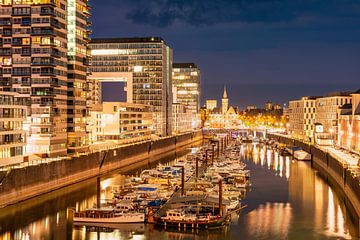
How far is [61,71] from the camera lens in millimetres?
113000

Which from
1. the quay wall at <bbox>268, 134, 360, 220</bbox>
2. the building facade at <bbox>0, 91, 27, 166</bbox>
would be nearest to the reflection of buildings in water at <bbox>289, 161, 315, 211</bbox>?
the quay wall at <bbox>268, 134, 360, 220</bbox>

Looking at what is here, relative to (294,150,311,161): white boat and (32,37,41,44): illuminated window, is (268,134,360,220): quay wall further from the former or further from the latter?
(32,37,41,44): illuminated window

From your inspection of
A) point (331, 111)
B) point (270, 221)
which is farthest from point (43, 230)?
point (331, 111)

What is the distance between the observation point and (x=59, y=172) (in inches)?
3713

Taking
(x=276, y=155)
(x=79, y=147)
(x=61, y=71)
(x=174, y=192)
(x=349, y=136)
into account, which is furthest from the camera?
(x=276, y=155)

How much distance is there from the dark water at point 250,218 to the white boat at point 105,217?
1.29m

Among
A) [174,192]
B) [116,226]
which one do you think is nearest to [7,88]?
[174,192]

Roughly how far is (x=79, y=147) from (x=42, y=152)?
13974 millimetres

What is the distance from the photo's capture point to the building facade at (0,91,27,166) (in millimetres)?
82750

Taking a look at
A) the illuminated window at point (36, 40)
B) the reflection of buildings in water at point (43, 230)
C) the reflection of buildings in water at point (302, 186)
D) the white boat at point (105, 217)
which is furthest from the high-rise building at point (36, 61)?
the reflection of buildings in water at point (302, 186)

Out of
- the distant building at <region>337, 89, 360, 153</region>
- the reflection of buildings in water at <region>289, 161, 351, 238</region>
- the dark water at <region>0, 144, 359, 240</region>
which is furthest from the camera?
the distant building at <region>337, 89, 360, 153</region>

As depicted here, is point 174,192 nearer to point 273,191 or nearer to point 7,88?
point 273,191

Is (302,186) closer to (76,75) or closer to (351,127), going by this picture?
(351,127)

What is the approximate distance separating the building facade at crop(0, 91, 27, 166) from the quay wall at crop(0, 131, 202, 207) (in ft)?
12.8
